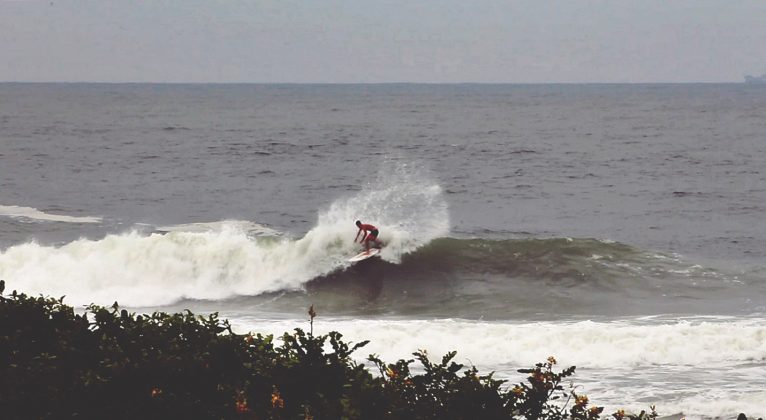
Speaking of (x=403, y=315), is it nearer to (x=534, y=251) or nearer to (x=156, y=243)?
(x=534, y=251)

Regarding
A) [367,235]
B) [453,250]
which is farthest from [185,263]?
[453,250]

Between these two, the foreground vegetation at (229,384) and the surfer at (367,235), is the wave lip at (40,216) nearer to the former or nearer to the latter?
the surfer at (367,235)

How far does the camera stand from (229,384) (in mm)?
6781

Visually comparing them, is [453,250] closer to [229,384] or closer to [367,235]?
[367,235]

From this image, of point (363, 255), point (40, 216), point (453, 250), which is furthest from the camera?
point (40, 216)

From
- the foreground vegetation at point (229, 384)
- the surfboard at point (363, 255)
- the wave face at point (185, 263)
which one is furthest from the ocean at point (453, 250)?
the foreground vegetation at point (229, 384)

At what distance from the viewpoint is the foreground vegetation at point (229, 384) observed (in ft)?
20.8

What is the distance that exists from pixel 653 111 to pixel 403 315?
9633 centimetres

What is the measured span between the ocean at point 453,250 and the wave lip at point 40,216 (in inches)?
3.9

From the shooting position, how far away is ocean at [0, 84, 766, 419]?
53.5 ft

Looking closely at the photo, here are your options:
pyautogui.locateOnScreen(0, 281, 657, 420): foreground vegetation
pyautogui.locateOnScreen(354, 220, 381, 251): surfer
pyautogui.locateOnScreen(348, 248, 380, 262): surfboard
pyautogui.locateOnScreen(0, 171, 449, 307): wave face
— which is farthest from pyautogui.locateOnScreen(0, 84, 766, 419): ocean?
pyautogui.locateOnScreen(0, 281, 657, 420): foreground vegetation

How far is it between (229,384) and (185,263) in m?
18.4

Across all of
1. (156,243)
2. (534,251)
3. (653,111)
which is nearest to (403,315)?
(534,251)

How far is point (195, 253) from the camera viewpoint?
82.6 ft
